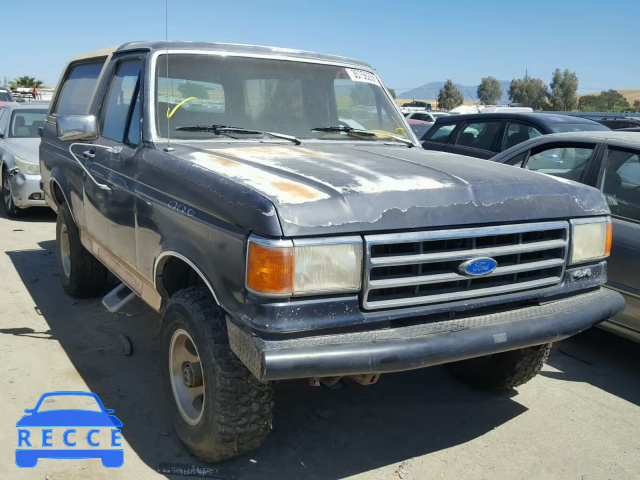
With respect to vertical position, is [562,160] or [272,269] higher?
[562,160]

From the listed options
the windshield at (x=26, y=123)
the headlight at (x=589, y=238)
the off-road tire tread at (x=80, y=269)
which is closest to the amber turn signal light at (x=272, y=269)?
the headlight at (x=589, y=238)

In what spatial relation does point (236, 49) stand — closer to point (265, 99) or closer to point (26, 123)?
point (265, 99)

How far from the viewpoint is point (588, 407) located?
Answer: 389 centimetres

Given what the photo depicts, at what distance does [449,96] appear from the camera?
177 feet

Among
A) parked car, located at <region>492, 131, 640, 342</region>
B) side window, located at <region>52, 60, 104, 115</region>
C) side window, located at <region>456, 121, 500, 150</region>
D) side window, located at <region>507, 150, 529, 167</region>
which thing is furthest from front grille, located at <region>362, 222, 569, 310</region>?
side window, located at <region>456, 121, 500, 150</region>

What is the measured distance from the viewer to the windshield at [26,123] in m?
9.39

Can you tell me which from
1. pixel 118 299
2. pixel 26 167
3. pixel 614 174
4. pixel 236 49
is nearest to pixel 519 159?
pixel 614 174

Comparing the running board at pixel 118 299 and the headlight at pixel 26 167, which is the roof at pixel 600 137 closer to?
the running board at pixel 118 299

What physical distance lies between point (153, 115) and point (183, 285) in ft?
3.34

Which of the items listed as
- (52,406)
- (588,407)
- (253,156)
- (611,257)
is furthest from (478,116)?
(52,406)

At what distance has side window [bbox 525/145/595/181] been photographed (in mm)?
4828

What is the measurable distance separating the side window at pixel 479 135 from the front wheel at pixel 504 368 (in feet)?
16.1

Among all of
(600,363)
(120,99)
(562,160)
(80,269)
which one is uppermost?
(120,99)

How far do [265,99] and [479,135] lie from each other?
533 cm
